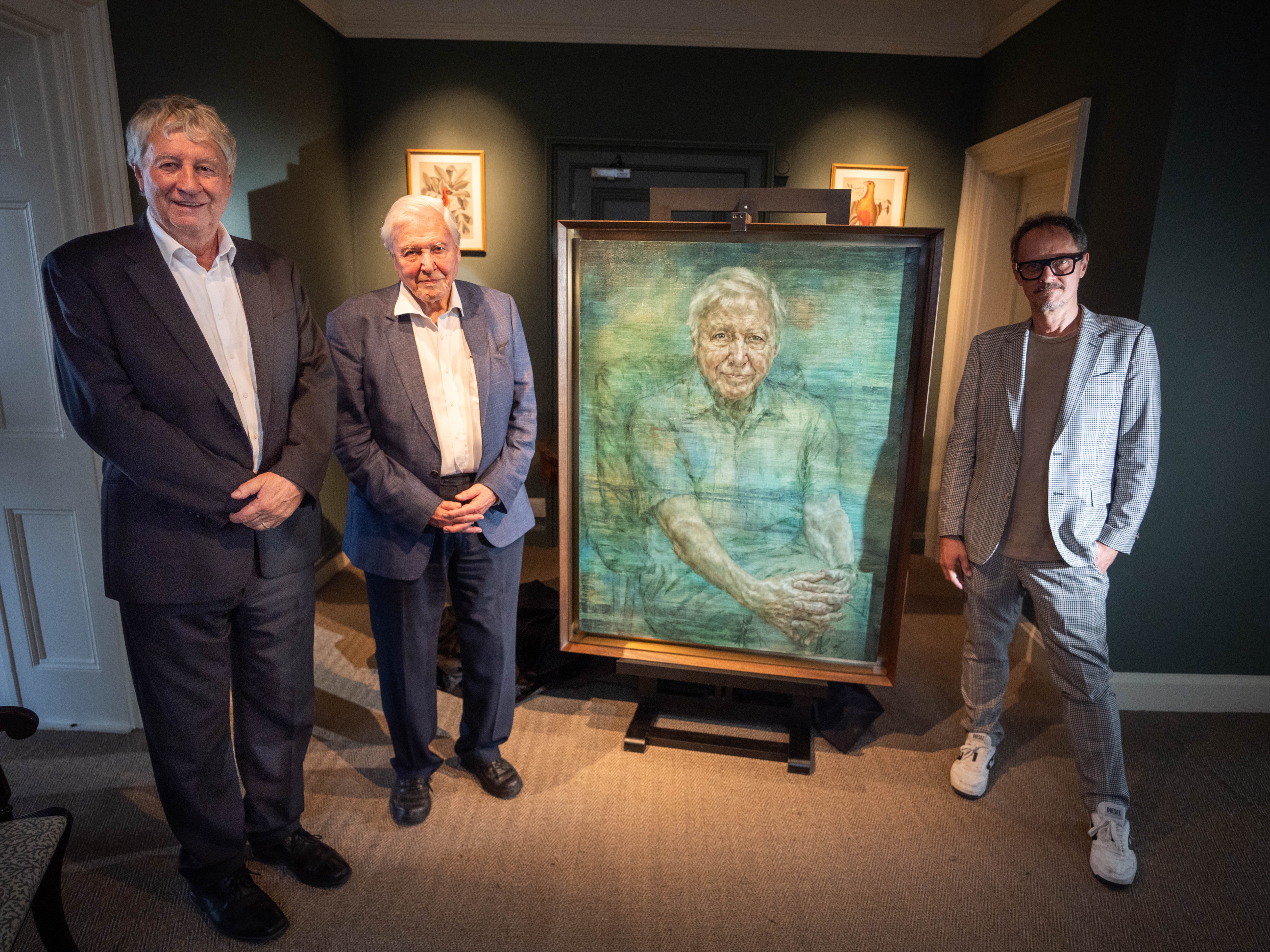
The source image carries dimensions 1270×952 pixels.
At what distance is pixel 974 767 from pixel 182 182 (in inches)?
97.9

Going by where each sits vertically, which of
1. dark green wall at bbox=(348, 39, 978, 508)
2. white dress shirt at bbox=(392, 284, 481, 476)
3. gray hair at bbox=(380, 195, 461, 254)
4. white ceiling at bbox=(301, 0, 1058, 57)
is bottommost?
white dress shirt at bbox=(392, 284, 481, 476)

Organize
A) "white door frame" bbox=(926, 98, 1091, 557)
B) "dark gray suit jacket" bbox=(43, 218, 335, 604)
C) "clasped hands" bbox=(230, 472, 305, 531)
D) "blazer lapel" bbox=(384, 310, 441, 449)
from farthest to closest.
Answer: "white door frame" bbox=(926, 98, 1091, 557) → "blazer lapel" bbox=(384, 310, 441, 449) → "clasped hands" bbox=(230, 472, 305, 531) → "dark gray suit jacket" bbox=(43, 218, 335, 604)

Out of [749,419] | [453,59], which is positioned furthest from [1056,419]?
[453,59]

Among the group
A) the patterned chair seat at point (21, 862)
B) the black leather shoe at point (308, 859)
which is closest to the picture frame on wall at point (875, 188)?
the black leather shoe at point (308, 859)

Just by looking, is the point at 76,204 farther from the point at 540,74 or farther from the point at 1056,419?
the point at 1056,419

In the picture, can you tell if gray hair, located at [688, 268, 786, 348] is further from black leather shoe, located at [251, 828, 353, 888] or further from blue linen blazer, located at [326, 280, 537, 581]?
black leather shoe, located at [251, 828, 353, 888]

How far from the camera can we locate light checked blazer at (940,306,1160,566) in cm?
186

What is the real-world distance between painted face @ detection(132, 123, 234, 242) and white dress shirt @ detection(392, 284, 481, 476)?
0.45 m

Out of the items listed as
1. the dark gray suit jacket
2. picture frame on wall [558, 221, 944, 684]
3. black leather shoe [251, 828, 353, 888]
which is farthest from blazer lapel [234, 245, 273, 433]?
black leather shoe [251, 828, 353, 888]

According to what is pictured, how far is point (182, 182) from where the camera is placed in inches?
58.1

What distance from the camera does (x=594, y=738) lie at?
248cm

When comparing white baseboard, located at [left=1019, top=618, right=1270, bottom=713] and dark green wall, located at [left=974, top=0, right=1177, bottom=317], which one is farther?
white baseboard, located at [left=1019, top=618, right=1270, bottom=713]

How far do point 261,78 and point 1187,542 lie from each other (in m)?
3.88

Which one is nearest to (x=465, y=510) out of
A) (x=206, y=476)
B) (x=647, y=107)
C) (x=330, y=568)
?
(x=206, y=476)
